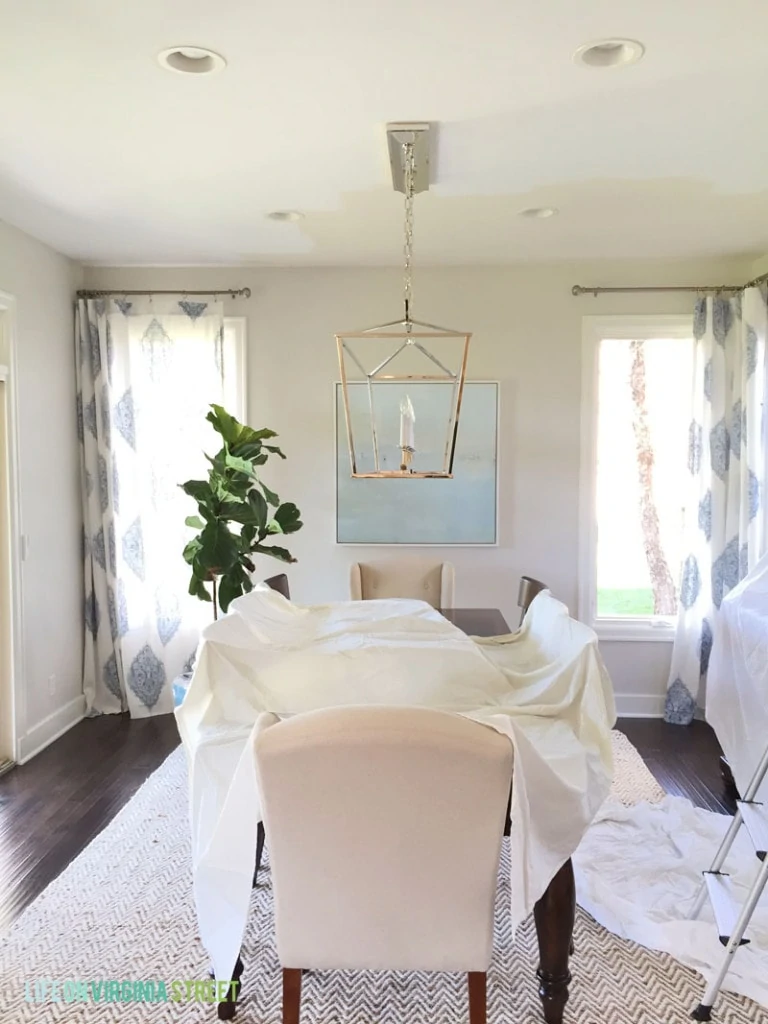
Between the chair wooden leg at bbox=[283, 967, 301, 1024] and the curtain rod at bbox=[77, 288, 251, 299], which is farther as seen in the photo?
the curtain rod at bbox=[77, 288, 251, 299]

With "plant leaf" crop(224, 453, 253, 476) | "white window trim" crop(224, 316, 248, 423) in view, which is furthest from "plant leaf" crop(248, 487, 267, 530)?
"white window trim" crop(224, 316, 248, 423)

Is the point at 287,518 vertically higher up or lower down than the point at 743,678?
higher up

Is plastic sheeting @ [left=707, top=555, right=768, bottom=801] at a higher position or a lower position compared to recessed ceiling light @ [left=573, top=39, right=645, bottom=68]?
lower

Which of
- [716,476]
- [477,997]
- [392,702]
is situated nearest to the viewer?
[477,997]

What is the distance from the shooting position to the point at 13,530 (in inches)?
132

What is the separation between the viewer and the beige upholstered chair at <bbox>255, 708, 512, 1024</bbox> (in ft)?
4.45

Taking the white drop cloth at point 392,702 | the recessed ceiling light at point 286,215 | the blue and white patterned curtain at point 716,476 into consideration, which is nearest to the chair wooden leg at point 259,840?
the white drop cloth at point 392,702

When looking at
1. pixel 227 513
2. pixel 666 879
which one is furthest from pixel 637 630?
pixel 227 513

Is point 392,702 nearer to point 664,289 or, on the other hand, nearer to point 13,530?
point 13,530

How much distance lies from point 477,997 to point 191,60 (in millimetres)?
2489

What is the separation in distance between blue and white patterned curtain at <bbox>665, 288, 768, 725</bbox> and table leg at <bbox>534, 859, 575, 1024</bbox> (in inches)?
96.4

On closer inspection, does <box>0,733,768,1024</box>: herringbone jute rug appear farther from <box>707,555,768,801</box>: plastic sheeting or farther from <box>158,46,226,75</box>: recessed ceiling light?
<box>158,46,226,75</box>: recessed ceiling light

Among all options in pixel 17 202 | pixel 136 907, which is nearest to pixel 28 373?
pixel 17 202

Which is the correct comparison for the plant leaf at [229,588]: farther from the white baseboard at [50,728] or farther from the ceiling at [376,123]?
the ceiling at [376,123]
